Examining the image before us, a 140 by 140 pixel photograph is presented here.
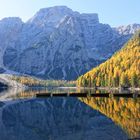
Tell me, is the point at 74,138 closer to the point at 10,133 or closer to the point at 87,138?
the point at 87,138

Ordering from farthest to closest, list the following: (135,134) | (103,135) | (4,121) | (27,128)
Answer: (4,121), (27,128), (103,135), (135,134)

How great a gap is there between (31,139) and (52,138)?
291 centimetres

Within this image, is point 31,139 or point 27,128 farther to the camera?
point 27,128

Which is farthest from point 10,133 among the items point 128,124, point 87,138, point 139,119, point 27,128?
point 139,119

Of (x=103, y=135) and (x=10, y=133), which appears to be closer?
(x=103, y=135)

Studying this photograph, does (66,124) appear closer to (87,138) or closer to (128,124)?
(128,124)

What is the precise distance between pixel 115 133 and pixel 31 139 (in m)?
11.8

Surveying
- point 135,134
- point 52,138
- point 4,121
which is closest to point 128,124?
point 135,134

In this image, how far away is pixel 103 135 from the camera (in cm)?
4966

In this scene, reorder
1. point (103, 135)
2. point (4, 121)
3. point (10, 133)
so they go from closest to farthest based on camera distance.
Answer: point (103, 135), point (10, 133), point (4, 121)

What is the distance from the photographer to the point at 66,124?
63781 millimetres

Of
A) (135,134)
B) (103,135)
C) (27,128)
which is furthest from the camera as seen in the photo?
(27,128)

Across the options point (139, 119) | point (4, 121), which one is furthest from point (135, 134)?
point (4, 121)

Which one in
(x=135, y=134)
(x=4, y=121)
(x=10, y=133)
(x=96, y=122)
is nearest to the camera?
(x=135, y=134)
